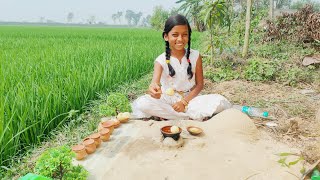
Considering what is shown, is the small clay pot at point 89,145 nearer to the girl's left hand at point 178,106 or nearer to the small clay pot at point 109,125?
the small clay pot at point 109,125

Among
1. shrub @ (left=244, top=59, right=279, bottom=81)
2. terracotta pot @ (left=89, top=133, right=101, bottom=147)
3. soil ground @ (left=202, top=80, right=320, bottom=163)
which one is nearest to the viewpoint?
terracotta pot @ (left=89, top=133, right=101, bottom=147)

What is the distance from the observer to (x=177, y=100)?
301 centimetres

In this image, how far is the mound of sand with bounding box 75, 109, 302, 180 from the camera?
1844mm

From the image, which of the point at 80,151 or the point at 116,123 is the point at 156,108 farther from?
the point at 80,151

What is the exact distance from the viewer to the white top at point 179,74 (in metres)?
2.96

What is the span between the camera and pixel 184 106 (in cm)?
287

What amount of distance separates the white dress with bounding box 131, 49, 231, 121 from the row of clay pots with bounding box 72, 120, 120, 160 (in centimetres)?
43

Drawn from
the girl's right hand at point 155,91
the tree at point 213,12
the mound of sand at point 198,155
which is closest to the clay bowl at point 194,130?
the mound of sand at point 198,155

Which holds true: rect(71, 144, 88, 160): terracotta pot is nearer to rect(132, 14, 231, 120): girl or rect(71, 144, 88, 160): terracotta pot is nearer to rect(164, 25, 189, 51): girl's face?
rect(132, 14, 231, 120): girl

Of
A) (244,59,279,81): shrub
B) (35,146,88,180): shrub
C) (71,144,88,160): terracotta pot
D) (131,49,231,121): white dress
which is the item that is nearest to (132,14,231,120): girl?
(131,49,231,121): white dress

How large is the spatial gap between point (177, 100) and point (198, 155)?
101 cm

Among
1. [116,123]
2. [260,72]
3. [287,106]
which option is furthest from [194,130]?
[260,72]

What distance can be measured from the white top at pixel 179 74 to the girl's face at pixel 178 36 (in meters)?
Result: 0.19

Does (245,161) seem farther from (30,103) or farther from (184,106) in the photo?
(30,103)
